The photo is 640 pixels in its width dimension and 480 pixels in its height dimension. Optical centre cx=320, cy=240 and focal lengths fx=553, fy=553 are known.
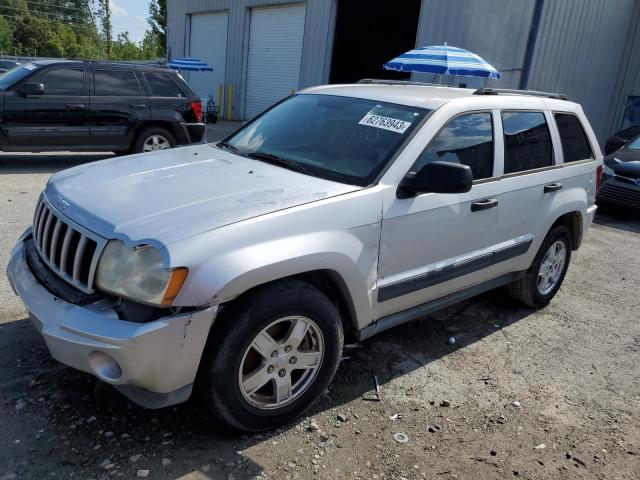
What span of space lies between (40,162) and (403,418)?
8.65 metres

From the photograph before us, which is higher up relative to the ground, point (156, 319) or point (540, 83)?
point (540, 83)

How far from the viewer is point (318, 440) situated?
285cm

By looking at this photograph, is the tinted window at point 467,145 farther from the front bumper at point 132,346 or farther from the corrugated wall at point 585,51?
the corrugated wall at point 585,51

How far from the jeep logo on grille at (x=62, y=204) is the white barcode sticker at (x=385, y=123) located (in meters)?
1.79

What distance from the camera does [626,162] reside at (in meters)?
8.95

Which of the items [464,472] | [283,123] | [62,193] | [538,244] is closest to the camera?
[464,472]

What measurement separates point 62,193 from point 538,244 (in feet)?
11.2

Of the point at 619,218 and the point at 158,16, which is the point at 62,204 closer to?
the point at 619,218

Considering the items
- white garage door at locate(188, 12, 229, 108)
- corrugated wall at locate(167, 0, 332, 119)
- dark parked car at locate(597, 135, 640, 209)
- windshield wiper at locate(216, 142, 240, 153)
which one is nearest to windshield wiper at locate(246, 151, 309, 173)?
windshield wiper at locate(216, 142, 240, 153)

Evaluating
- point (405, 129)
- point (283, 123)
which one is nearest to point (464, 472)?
point (405, 129)

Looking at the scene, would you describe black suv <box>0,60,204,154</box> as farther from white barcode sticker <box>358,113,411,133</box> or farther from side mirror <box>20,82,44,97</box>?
white barcode sticker <box>358,113,411,133</box>

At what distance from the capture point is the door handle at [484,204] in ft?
11.6

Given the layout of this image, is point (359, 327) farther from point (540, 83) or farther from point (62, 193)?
point (540, 83)

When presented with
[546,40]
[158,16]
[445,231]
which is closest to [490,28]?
[546,40]
